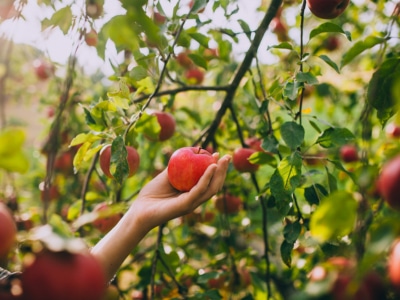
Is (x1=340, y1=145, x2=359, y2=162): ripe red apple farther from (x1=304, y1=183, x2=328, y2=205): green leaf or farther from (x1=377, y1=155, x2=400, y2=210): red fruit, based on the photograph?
(x1=377, y1=155, x2=400, y2=210): red fruit

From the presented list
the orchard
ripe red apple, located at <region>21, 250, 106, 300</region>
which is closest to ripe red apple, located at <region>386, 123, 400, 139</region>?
the orchard

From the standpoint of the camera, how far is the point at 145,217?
109cm

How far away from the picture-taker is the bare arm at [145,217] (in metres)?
1.05

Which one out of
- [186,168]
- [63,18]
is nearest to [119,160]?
[186,168]

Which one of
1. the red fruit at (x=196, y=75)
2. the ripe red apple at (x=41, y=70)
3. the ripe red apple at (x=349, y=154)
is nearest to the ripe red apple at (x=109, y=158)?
the red fruit at (x=196, y=75)

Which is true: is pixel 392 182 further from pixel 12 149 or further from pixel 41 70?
pixel 41 70

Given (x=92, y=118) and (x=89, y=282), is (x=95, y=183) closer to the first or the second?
(x=92, y=118)

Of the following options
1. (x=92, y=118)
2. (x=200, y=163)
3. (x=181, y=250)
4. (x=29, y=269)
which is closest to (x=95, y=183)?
(x=181, y=250)

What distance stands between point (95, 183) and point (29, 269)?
7.40 ft

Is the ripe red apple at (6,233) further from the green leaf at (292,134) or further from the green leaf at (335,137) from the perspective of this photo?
the green leaf at (335,137)

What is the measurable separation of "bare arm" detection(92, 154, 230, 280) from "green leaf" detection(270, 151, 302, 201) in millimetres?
150

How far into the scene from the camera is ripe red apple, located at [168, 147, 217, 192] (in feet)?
3.96

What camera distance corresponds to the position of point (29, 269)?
20.5 inches

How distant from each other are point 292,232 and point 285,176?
0.59ft
